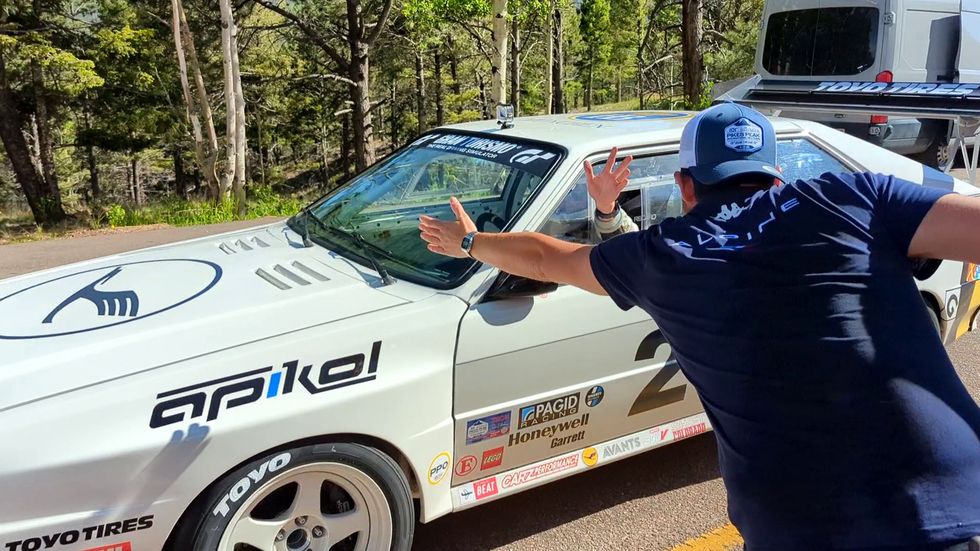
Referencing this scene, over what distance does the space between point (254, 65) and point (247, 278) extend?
29.8 m

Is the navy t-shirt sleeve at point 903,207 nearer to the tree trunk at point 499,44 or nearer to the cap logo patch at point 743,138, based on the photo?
the cap logo patch at point 743,138

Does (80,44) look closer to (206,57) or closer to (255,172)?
(206,57)

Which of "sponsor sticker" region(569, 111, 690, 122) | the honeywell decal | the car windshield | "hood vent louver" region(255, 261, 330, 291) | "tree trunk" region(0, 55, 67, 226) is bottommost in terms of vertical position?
"tree trunk" region(0, 55, 67, 226)

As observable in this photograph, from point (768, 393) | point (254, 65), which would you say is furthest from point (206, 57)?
point (768, 393)

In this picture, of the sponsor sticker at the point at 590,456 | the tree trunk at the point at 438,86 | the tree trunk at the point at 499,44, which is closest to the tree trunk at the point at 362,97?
the tree trunk at the point at 499,44

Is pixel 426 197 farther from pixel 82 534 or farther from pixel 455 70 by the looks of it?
pixel 455 70

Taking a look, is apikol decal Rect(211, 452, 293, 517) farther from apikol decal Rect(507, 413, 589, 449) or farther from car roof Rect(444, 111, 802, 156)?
car roof Rect(444, 111, 802, 156)

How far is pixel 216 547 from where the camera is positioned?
213 centimetres

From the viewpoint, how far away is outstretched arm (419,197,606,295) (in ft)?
5.74

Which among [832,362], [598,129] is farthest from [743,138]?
[598,129]

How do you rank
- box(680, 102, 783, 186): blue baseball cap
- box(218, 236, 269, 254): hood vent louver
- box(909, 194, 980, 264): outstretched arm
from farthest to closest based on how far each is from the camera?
box(218, 236, 269, 254): hood vent louver
box(680, 102, 783, 186): blue baseball cap
box(909, 194, 980, 264): outstretched arm

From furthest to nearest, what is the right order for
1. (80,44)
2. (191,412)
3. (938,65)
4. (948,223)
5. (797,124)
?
(80,44), (938,65), (797,124), (191,412), (948,223)

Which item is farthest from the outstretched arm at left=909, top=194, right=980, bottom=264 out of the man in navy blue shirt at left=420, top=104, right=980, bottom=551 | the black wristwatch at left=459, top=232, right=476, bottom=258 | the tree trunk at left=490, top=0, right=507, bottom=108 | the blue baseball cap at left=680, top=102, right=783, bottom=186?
the tree trunk at left=490, top=0, right=507, bottom=108

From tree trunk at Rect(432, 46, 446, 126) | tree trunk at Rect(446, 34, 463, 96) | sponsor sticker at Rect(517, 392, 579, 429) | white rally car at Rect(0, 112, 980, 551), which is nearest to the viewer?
white rally car at Rect(0, 112, 980, 551)
